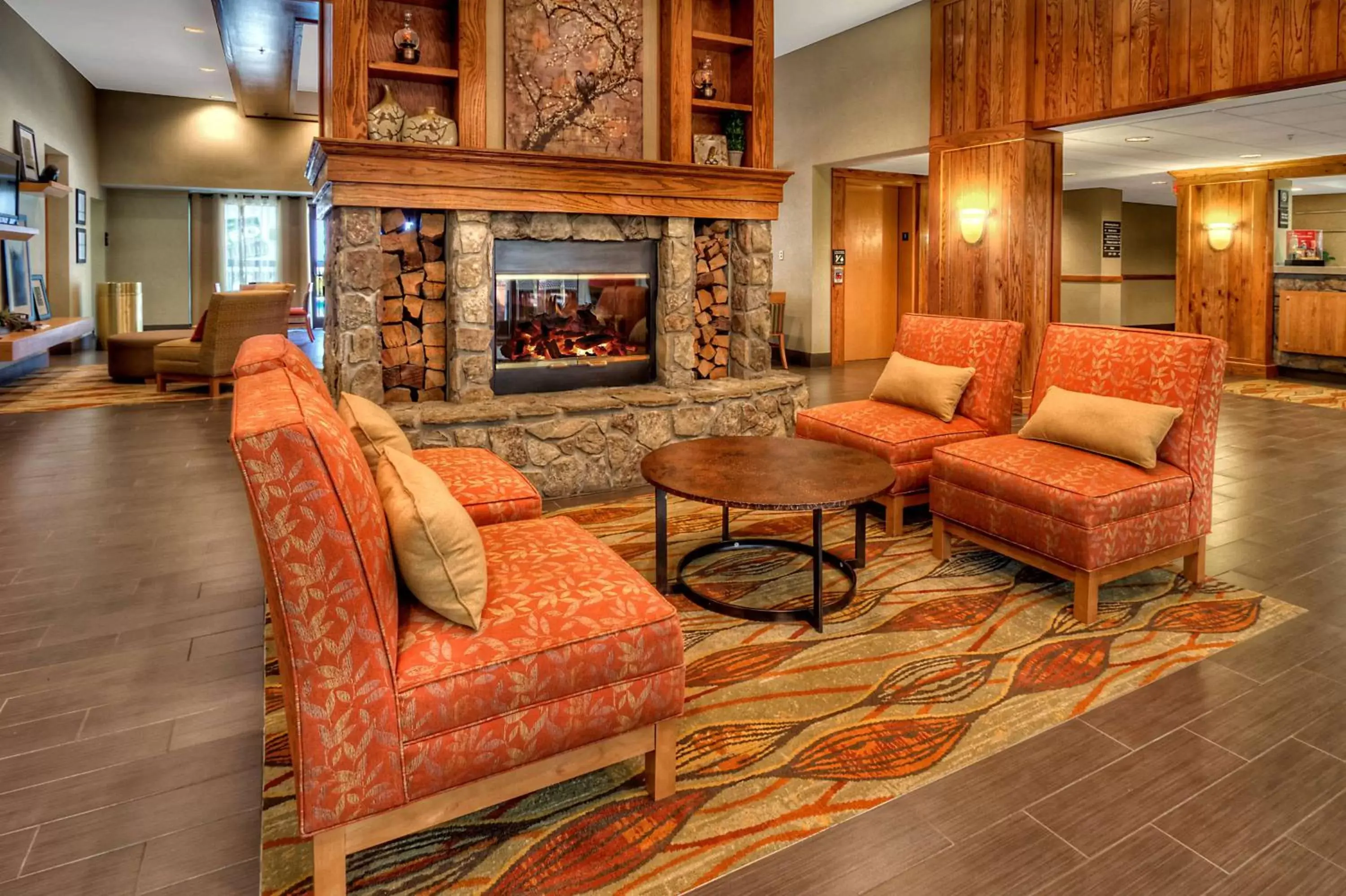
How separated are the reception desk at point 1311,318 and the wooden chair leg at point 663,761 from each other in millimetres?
9718

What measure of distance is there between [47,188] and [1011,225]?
883 centimetres

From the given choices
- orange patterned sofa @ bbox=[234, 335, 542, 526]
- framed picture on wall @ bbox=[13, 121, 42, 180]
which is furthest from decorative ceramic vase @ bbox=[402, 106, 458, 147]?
framed picture on wall @ bbox=[13, 121, 42, 180]

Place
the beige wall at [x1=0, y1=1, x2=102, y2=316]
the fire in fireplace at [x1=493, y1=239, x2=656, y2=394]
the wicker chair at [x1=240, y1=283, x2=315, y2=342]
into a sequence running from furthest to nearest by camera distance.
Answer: the wicker chair at [x1=240, y1=283, x2=315, y2=342], the beige wall at [x1=0, y1=1, x2=102, y2=316], the fire in fireplace at [x1=493, y1=239, x2=656, y2=394]

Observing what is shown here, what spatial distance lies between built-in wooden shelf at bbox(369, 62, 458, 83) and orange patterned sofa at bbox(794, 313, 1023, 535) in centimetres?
245

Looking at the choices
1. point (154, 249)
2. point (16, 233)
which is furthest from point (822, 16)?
point (154, 249)

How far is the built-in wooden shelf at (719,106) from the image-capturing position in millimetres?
4961

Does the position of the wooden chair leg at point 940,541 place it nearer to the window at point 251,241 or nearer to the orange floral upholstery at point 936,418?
the orange floral upholstery at point 936,418

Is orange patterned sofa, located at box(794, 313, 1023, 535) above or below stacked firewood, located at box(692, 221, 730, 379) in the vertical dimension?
below

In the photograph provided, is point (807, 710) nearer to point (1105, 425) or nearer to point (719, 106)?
point (1105, 425)

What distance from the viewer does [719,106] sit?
16.4ft

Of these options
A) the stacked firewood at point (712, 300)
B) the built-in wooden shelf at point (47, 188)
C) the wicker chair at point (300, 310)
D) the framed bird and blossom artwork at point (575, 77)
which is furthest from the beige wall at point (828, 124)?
the built-in wooden shelf at point (47, 188)

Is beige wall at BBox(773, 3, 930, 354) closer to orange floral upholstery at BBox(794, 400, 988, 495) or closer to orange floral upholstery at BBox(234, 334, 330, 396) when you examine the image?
orange floral upholstery at BBox(794, 400, 988, 495)

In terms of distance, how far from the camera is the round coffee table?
2.65 metres

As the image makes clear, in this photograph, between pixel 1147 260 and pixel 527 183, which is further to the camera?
pixel 1147 260
